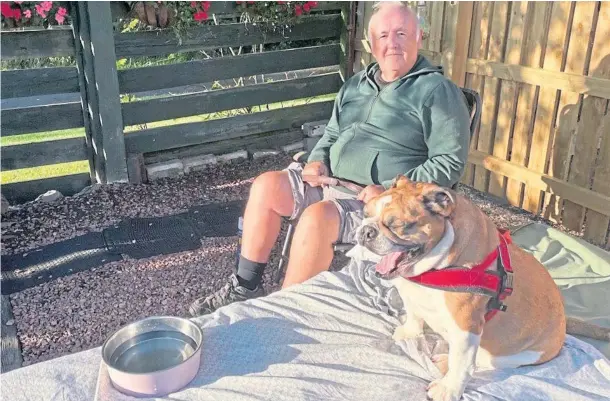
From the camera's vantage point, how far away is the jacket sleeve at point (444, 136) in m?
2.48

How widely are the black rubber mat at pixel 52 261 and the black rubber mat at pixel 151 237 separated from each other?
0.10m

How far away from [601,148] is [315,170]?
215 centimetres

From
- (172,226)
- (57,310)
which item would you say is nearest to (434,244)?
(57,310)

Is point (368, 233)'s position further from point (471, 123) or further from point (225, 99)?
point (225, 99)

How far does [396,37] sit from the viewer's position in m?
2.71

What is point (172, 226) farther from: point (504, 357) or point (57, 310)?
point (504, 357)

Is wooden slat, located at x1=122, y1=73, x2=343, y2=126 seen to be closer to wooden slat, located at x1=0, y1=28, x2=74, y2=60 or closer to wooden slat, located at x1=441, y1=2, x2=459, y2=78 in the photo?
wooden slat, located at x1=0, y1=28, x2=74, y2=60

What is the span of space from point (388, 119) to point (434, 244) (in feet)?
3.81

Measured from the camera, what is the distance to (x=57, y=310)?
3043 mm

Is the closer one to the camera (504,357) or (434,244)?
(434,244)

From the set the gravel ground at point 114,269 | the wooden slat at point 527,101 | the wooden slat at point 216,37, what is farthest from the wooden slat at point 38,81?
the wooden slat at point 527,101

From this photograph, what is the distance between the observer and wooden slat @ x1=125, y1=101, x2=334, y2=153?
16.2 feet

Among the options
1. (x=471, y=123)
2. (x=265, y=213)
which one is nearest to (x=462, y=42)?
(x=471, y=123)

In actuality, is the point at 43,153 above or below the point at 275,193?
below
